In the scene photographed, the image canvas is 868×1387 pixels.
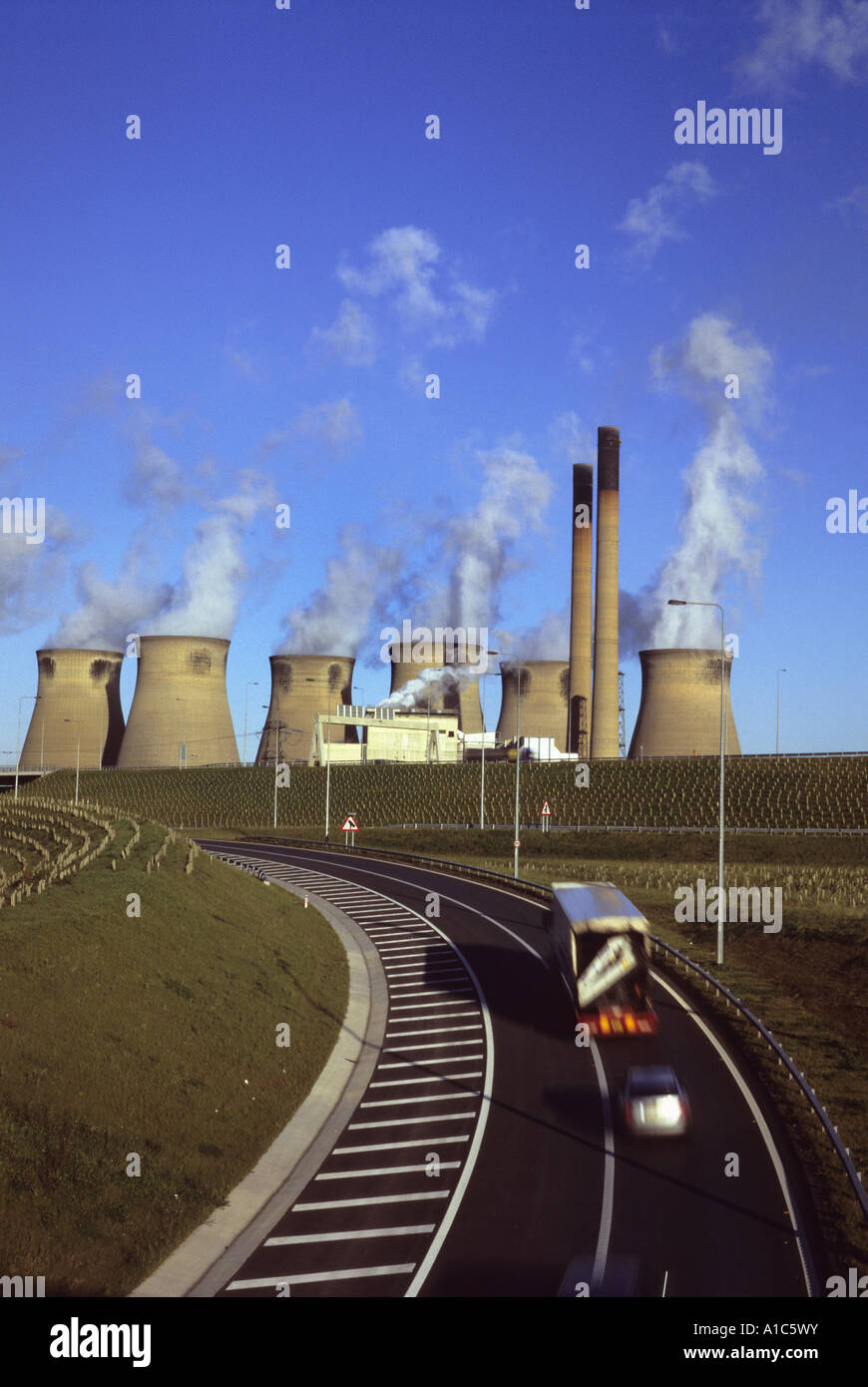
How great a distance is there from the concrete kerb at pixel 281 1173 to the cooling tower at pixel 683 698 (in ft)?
178

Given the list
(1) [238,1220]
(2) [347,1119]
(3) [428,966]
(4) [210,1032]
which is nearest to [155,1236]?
(1) [238,1220]

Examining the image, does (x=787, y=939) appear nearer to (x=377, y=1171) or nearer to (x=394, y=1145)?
(x=394, y=1145)

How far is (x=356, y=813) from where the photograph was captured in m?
82.9

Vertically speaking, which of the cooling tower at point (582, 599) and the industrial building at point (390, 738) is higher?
the cooling tower at point (582, 599)

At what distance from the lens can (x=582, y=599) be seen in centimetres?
8706

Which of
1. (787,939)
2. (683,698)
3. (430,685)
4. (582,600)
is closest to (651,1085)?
(787,939)

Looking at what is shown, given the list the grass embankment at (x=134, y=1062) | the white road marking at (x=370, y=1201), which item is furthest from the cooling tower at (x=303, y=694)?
the white road marking at (x=370, y=1201)

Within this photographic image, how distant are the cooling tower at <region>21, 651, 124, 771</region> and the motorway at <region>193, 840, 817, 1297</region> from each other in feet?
239

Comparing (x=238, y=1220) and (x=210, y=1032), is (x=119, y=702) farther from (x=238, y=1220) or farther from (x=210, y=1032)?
(x=238, y=1220)

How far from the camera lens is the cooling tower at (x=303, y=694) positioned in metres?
96.2

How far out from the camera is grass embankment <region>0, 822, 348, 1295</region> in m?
13.5

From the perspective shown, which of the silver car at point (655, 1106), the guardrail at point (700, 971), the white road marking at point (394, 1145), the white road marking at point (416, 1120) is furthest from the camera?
the white road marking at point (416, 1120)

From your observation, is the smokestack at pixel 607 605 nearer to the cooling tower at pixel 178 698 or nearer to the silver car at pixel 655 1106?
the cooling tower at pixel 178 698
